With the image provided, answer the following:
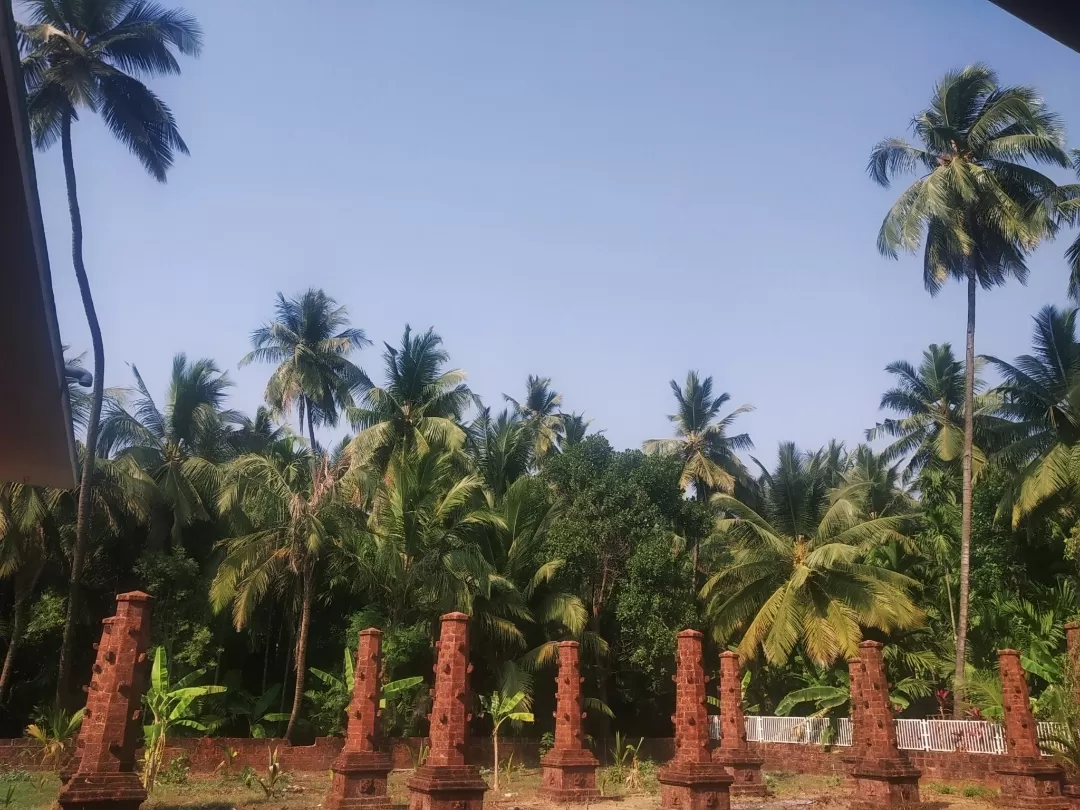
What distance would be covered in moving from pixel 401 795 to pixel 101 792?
7.43 metres

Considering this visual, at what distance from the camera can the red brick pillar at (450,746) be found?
12273 millimetres

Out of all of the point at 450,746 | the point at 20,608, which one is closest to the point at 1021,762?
the point at 450,746

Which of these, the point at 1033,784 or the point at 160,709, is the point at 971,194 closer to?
the point at 1033,784

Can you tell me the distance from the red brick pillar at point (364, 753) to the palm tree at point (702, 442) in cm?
1860

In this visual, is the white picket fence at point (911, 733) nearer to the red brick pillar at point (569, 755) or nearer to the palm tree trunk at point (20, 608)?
the red brick pillar at point (569, 755)

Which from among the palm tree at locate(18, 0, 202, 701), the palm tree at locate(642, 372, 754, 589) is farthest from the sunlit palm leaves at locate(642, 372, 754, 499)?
the palm tree at locate(18, 0, 202, 701)

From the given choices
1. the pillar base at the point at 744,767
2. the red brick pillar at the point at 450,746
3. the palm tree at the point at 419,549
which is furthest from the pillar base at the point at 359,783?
the pillar base at the point at 744,767

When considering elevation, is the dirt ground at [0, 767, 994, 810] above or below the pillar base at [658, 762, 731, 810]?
below

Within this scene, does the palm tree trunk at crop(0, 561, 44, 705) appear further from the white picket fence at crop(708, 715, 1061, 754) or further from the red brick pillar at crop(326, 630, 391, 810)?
the white picket fence at crop(708, 715, 1061, 754)

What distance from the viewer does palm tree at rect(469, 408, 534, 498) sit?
85.4 feet

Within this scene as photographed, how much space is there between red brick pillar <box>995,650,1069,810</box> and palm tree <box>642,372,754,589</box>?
623 inches

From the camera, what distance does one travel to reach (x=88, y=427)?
62.6 feet

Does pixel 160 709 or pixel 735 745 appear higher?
pixel 160 709

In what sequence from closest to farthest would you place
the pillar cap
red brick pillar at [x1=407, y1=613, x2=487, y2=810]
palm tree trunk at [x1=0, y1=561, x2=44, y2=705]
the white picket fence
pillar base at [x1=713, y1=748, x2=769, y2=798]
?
the pillar cap, red brick pillar at [x1=407, y1=613, x2=487, y2=810], pillar base at [x1=713, y1=748, x2=769, y2=798], the white picket fence, palm tree trunk at [x1=0, y1=561, x2=44, y2=705]
